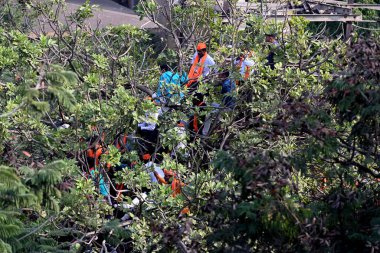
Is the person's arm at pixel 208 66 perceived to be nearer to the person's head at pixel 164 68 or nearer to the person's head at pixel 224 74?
the person's head at pixel 224 74

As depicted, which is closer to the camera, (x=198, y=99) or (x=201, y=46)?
(x=198, y=99)

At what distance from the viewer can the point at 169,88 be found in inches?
359

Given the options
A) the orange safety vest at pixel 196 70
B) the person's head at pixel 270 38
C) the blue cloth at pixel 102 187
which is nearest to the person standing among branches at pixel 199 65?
the orange safety vest at pixel 196 70

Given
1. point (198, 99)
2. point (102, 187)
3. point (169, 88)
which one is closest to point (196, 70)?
point (198, 99)

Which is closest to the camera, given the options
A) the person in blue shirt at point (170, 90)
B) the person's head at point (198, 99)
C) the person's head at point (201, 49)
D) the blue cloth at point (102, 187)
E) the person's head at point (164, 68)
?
the blue cloth at point (102, 187)

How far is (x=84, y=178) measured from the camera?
8141 mm

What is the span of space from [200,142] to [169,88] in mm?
710

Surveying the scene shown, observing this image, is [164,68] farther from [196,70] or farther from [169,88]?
[169,88]

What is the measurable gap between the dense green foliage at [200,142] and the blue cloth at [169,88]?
0.16m

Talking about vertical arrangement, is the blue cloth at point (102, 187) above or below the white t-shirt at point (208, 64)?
below

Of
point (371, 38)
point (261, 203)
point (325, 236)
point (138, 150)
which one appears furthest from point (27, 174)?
point (138, 150)

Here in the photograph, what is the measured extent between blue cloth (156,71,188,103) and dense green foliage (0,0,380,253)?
164mm

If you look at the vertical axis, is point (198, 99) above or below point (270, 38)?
below

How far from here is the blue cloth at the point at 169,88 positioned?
29.7ft
